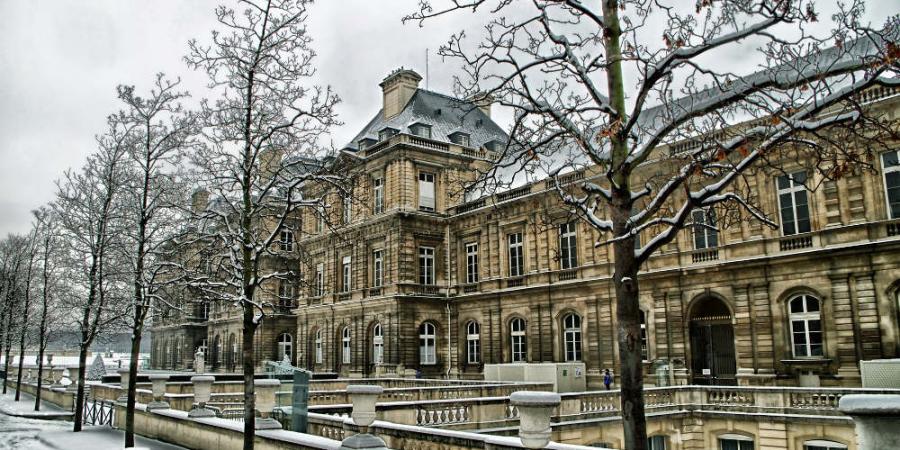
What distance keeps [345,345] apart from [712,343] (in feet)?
69.9

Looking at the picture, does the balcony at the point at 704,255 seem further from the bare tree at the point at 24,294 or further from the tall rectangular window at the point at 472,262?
the bare tree at the point at 24,294

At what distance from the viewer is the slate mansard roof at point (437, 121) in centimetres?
3975

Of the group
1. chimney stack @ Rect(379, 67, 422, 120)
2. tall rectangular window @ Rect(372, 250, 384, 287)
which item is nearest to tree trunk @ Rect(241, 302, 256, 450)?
tall rectangular window @ Rect(372, 250, 384, 287)

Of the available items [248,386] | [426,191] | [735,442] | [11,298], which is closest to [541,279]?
[426,191]

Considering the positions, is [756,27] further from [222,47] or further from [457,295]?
[457,295]

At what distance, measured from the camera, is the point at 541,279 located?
32.0 m

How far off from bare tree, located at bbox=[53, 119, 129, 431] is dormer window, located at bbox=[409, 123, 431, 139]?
2034 cm

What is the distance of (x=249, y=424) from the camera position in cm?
1154

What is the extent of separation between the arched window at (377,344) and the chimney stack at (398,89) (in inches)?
511

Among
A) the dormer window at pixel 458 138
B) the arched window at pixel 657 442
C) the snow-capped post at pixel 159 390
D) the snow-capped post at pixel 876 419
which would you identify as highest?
the dormer window at pixel 458 138

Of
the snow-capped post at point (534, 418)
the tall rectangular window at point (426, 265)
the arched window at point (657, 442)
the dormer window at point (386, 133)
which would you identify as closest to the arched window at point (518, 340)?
the tall rectangular window at point (426, 265)

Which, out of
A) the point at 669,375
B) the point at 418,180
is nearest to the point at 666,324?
the point at 669,375

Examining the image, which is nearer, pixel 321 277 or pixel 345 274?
pixel 345 274

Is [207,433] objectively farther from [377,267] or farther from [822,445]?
[377,267]
